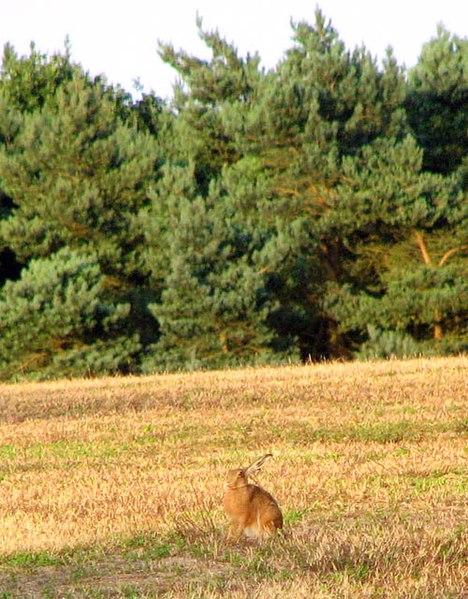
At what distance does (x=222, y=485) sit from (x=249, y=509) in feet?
8.84

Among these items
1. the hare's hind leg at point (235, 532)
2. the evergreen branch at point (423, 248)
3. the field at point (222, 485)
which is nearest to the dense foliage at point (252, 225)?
the evergreen branch at point (423, 248)

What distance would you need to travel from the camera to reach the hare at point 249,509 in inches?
265

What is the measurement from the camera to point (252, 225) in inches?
1206

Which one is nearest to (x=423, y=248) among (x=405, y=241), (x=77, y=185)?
(x=405, y=241)

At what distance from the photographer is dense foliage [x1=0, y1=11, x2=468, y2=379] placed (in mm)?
28953

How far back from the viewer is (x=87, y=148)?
3098 centimetres

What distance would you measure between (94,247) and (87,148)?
2764 millimetres

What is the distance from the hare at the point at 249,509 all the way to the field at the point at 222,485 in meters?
0.10

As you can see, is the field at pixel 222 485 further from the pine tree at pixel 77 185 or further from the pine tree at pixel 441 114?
the pine tree at pixel 441 114

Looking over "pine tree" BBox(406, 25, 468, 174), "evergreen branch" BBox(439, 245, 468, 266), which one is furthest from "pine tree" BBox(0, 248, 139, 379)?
"pine tree" BBox(406, 25, 468, 174)

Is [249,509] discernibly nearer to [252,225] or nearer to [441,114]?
[252,225]

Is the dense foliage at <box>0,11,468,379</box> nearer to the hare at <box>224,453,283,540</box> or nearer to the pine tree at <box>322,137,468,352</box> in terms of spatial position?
the pine tree at <box>322,137,468,352</box>

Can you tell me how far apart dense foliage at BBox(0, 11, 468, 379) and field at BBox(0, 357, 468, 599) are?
32.1ft

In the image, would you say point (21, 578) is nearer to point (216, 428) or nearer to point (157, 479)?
point (157, 479)
